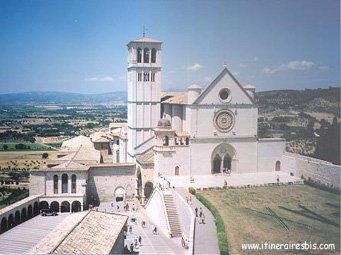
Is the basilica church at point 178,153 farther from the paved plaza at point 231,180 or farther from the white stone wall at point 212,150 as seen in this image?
the paved plaza at point 231,180

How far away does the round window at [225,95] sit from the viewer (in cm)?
1814

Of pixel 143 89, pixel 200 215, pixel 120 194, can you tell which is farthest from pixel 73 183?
pixel 200 215

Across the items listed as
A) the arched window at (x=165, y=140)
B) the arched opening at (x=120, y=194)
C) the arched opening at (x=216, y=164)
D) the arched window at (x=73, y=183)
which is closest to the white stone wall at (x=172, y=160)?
the arched window at (x=165, y=140)

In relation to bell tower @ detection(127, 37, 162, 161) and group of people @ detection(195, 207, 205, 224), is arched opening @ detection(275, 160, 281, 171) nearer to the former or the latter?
bell tower @ detection(127, 37, 162, 161)

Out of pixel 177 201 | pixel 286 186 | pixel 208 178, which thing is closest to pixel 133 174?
pixel 208 178

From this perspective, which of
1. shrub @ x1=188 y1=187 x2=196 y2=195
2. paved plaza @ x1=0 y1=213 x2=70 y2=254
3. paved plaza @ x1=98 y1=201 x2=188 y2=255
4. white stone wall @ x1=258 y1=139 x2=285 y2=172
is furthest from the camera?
white stone wall @ x1=258 y1=139 x2=285 y2=172

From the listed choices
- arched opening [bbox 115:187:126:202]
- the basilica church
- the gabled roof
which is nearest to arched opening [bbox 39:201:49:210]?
the basilica church

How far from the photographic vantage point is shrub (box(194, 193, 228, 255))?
36.4ft

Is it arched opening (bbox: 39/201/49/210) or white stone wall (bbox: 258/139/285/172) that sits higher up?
white stone wall (bbox: 258/139/285/172)

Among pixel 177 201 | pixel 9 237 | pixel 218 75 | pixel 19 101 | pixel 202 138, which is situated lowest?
pixel 9 237

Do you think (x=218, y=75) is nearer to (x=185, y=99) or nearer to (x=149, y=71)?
(x=185, y=99)

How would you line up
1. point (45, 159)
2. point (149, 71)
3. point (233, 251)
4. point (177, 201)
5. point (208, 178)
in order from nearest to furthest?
point (233, 251), point (177, 201), point (208, 178), point (45, 159), point (149, 71)

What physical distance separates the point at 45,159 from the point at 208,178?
709 cm

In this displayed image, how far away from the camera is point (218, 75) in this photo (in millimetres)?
17641
